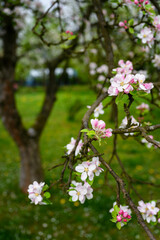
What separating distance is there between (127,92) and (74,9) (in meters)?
4.58

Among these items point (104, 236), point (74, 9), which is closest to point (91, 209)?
point (104, 236)

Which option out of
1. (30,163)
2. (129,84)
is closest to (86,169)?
(129,84)

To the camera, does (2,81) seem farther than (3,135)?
No

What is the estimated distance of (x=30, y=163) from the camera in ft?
18.8

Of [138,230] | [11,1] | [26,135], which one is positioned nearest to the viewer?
[11,1]

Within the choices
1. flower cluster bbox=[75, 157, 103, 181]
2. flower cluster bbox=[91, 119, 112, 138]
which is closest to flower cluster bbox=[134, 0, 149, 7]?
flower cluster bbox=[91, 119, 112, 138]

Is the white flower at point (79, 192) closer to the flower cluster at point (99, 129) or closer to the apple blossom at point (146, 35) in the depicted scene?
the flower cluster at point (99, 129)

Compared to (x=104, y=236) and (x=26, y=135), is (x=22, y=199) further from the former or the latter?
(x=104, y=236)

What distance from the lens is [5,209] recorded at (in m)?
5.34

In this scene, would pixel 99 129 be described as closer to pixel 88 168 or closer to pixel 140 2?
pixel 88 168

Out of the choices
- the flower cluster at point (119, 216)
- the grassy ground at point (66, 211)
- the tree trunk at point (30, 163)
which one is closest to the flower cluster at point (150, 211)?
the flower cluster at point (119, 216)

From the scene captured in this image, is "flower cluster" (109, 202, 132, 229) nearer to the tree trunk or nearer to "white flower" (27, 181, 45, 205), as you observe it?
"white flower" (27, 181, 45, 205)

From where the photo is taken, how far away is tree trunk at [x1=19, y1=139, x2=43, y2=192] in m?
5.62

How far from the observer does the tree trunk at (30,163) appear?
5.62 meters
